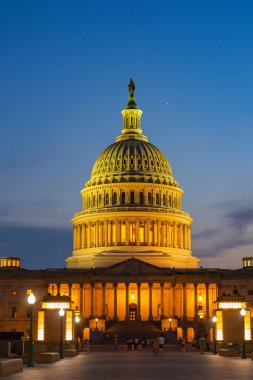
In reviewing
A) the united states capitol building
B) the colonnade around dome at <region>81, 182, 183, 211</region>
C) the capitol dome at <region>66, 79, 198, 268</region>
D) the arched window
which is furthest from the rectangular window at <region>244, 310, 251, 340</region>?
the arched window

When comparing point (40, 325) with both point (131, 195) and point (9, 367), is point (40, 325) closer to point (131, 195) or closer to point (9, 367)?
point (9, 367)

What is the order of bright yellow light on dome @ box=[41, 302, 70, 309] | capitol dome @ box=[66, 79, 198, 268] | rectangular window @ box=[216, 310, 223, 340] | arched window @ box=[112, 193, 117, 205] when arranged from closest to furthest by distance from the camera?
1. rectangular window @ box=[216, 310, 223, 340]
2. bright yellow light on dome @ box=[41, 302, 70, 309]
3. capitol dome @ box=[66, 79, 198, 268]
4. arched window @ box=[112, 193, 117, 205]

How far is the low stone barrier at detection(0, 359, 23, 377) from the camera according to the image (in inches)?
1692

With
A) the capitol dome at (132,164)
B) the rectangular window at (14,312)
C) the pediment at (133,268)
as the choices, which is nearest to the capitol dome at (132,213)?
the capitol dome at (132,164)

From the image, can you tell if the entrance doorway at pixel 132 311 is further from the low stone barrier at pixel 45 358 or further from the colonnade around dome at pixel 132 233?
the low stone barrier at pixel 45 358

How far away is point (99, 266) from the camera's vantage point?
179750 mm

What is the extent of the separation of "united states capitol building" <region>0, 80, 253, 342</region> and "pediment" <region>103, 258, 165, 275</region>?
19 centimetres

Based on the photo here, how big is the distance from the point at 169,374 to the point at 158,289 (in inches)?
4986

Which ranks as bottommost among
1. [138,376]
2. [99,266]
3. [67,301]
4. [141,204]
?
[138,376]

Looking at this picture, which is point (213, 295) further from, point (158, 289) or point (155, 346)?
point (155, 346)

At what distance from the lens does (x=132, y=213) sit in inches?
7274

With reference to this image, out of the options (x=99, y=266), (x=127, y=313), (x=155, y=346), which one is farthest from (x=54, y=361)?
(x=99, y=266)

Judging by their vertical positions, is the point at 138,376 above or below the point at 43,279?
below

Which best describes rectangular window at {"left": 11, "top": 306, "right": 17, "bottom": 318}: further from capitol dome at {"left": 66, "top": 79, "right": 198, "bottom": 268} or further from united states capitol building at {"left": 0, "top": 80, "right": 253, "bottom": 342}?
capitol dome at {"left": 66, "top": 79, "right": 198, "bottom": 268}
